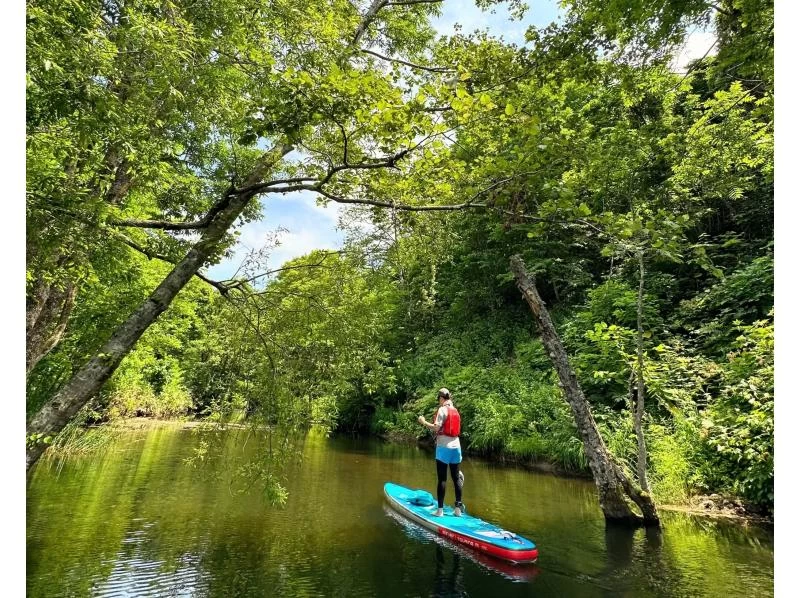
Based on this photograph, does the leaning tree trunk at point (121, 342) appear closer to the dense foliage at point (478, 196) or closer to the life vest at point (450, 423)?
the dense foliage at point (478, 196)

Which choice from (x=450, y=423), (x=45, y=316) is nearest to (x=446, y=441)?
(x=450, y=423)

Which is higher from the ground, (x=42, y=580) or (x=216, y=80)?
(x=216, y=80)

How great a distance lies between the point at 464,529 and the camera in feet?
22.0

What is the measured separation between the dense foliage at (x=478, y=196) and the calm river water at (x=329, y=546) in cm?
170

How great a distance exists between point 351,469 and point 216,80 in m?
10.3

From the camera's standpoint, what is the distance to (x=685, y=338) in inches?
463

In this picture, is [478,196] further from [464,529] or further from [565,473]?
[565,473]

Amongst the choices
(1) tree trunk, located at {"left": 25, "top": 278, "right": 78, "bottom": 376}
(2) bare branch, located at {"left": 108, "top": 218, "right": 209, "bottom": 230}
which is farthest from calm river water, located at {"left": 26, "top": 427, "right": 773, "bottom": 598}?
(2) bare branch, located at {"left": 108, "top": 218, "right": 209, "bottom": 230}

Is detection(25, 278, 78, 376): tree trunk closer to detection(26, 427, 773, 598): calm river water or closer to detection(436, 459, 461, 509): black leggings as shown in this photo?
detection(26, 427, 773, 598): calm river water

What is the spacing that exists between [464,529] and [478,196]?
480cm

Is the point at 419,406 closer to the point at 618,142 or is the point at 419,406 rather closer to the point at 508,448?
the point at 508,448

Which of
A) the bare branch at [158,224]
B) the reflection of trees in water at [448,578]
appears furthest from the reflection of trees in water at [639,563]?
the bare branch at [158,224]

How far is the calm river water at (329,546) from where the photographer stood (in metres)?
5.20

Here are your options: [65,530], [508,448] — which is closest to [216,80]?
[65,530]
